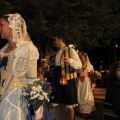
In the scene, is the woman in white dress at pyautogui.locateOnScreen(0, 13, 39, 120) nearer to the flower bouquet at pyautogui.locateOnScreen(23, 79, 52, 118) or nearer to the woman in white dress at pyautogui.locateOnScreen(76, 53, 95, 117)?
the flower bouquet at pyautogui.locateOnScreen(23, 79, 52, 118)

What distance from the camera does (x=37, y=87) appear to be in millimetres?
3500

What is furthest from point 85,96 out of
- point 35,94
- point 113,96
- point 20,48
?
point 35,94

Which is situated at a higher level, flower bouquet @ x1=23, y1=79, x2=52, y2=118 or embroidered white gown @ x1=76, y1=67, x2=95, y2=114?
flower bouquet @ x1=23, y1=79, x2=52, y2=118

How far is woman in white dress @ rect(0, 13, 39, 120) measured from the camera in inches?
143

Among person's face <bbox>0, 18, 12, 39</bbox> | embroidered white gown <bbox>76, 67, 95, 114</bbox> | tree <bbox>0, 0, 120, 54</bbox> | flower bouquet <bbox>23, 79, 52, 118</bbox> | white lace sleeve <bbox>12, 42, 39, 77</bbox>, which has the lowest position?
embroidered white gown <bbox>76, 67, 95, 114</bbox>

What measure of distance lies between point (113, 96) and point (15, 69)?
1380 mm

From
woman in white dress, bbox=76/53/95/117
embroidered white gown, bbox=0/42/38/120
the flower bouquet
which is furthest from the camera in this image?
woman in white dress, bbox=76/53/95/117

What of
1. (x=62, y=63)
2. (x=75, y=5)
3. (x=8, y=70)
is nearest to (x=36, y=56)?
(x=8, y=70)

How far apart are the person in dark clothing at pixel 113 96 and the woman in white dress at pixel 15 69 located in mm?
1214

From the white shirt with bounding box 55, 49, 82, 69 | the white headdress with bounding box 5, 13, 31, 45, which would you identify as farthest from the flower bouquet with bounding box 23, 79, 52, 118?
the white shirt with bounding box 55, 49, 82, 69

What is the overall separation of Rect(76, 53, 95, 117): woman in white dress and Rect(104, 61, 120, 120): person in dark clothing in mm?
3963

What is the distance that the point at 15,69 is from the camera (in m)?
3.65

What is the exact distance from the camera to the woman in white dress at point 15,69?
3621 millimetres

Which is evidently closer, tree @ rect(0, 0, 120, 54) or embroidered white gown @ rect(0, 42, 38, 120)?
embroidered white gown @ rect(0, 42, 38, 120)
